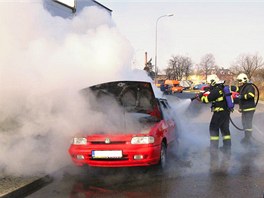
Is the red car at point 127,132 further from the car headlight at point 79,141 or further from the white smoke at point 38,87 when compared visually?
the white smoke at point 38,87

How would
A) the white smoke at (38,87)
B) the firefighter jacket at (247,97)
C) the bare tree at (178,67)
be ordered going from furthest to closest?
1. the bare tree at (178,67)
2. the firefighter jacket at (247,97)
3. the white smoke at (38,87)

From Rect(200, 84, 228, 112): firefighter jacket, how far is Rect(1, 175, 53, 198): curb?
378 cm

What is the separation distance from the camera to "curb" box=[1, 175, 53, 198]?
533 cm

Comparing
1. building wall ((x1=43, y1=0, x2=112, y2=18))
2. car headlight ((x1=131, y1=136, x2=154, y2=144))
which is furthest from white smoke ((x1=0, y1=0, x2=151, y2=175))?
car headlight ((x1=131, y1=136, x2=154, y2=144))

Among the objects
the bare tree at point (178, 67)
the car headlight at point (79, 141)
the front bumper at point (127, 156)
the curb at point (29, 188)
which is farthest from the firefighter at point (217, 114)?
the bare tree at point (178, 67)

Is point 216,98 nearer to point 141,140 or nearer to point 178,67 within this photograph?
point 141,140

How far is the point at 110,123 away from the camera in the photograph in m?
6.68

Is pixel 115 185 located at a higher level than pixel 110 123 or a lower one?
lower

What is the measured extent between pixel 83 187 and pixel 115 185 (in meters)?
0.51

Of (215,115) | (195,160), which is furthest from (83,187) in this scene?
(215,115)

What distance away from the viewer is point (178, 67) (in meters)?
83.6

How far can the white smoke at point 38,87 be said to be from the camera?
250 inches

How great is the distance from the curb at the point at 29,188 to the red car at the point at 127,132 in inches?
22.9

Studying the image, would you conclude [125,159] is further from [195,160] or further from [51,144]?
[195,160]
